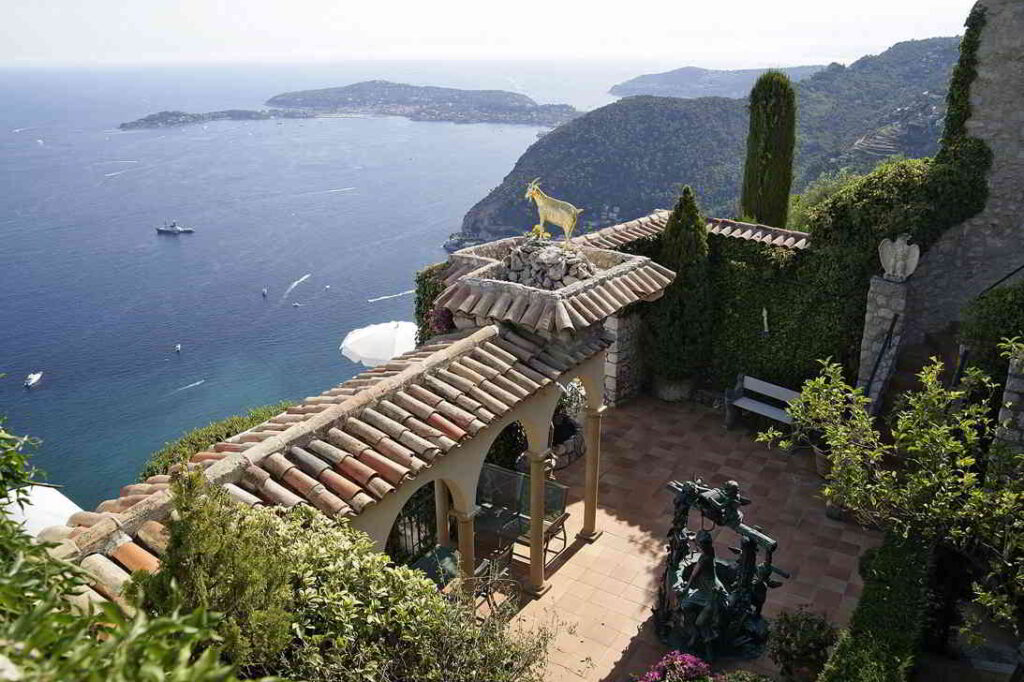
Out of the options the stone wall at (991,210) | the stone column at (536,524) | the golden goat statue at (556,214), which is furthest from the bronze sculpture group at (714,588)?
the stone wall at (991,210)

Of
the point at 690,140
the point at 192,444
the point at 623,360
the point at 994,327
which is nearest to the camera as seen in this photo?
the point at 994,327

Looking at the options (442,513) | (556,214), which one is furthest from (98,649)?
(442,513)

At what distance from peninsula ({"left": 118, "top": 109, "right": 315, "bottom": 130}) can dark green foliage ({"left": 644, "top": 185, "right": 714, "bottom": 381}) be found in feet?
549

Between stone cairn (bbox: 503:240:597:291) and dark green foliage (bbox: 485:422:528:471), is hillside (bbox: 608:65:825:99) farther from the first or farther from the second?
stone cairn (bbox: 503:240:597:291)

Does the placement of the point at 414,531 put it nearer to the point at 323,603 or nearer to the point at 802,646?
the point at 802,646

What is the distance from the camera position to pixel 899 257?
1238 cm

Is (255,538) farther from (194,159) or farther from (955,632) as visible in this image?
(194,159)

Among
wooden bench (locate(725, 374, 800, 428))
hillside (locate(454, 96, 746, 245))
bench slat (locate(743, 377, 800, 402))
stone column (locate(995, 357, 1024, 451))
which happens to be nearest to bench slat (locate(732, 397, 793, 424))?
wooden bench (locate(725, 374, 800, 428))

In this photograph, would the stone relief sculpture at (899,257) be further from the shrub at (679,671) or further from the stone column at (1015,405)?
the shrub at (679,671)

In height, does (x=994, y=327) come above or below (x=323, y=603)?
above

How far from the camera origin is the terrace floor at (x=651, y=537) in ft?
29.7

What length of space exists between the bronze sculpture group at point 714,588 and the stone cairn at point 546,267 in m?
2.75

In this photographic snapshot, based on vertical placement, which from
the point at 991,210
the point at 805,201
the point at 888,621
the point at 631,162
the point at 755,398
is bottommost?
the point at 755,398

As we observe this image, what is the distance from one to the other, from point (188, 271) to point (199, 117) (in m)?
119
